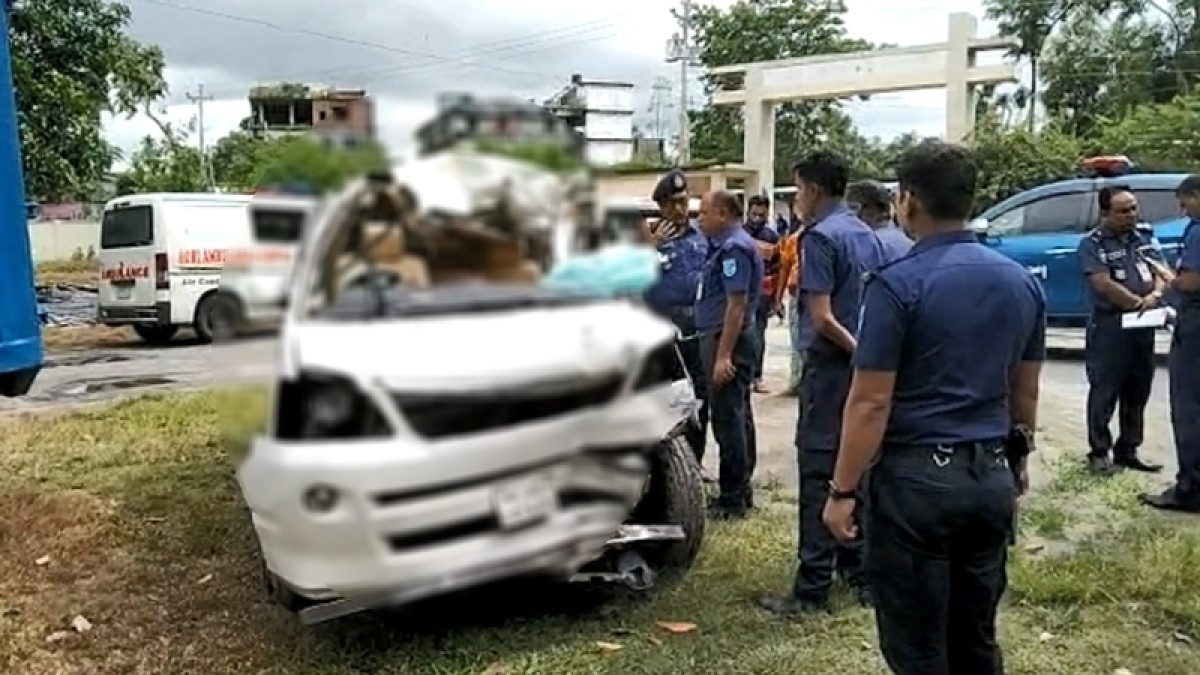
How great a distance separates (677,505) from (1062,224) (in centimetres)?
645

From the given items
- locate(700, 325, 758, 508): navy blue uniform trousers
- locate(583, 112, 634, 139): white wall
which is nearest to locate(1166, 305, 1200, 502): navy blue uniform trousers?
locate(700, 325, 758, 508): navy blue uniform trousers

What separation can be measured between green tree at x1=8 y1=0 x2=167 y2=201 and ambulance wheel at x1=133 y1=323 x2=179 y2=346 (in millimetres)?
115

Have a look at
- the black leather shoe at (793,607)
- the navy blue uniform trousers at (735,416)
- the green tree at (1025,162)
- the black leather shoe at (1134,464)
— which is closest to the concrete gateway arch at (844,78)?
the navy blue uniform trousers at (735,416)

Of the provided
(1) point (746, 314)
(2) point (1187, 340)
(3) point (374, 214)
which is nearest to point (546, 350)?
(3) point (374, 214)

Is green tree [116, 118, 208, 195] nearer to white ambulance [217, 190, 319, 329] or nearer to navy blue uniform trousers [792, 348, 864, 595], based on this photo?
white ambulance [217, 190, 319, 329]

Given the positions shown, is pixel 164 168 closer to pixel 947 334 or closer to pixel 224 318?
pixel 224 318

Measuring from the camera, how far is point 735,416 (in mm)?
3430

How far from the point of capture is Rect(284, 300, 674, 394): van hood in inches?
14.1

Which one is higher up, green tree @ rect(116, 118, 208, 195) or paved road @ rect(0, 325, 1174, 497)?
green tree @ rect(116, 118, 208, 195)

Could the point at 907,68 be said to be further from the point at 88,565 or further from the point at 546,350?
the point at 88,565

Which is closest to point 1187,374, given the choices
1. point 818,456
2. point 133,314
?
point 818,456

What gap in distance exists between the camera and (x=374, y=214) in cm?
38

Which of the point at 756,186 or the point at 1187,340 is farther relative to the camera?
the point at 1187,340

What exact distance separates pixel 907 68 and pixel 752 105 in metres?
0.15
